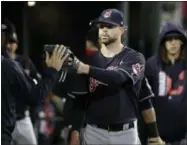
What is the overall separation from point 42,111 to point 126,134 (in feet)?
3.91

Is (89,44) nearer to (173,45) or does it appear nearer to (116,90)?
(116,90)

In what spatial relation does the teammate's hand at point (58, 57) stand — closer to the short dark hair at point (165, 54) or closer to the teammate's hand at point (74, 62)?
the teammate's hand at point (74, 62)

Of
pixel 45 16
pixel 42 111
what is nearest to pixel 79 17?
pixel 45 16

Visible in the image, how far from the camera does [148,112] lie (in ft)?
12.1

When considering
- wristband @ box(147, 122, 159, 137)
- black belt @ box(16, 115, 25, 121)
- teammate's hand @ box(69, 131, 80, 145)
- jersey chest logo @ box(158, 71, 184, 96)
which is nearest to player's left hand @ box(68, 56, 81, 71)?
teammate's hand @ box(69, 131, 80, 145)

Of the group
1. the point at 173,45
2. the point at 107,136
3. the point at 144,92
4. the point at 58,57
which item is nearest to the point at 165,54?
the point at 173,45

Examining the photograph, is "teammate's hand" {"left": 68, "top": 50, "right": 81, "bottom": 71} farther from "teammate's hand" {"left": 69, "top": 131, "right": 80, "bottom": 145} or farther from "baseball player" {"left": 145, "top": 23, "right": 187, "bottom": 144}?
"baseball player" {"left": 145, "top": 23, "right": 187, "bottom": 144}

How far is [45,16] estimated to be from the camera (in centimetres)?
416

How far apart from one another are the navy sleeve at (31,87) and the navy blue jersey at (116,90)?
279 mm

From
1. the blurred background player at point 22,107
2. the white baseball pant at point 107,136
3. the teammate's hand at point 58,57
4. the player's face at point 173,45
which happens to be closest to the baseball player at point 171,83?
the player's face at point 173,45

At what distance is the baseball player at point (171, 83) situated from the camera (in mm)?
4102

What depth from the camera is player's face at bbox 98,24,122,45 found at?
3.37 m

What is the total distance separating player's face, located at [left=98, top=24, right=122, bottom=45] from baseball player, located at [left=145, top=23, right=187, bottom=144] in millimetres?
721

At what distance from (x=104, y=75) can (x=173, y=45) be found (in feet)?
3.67
